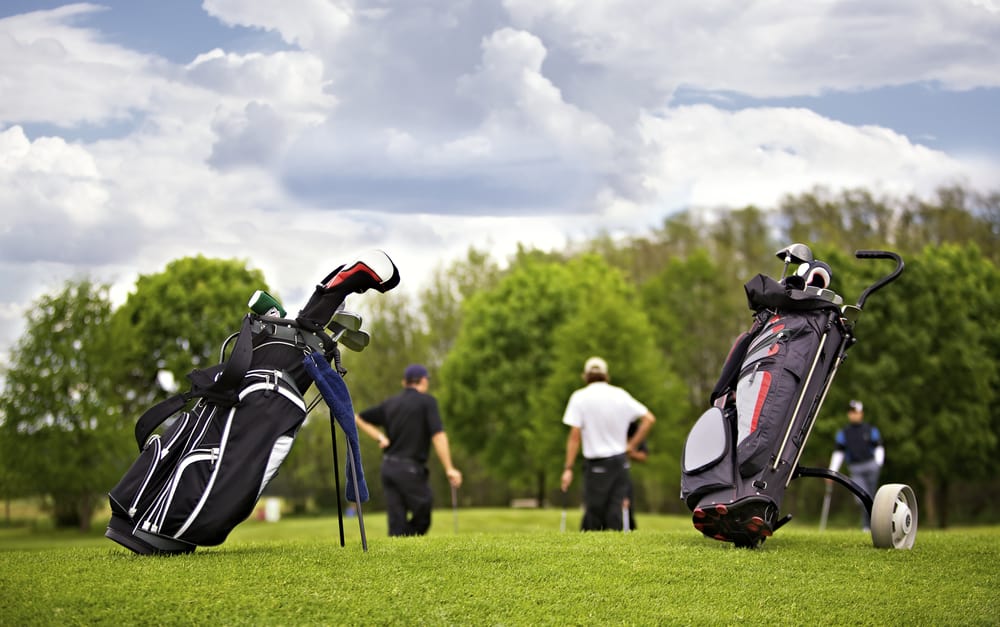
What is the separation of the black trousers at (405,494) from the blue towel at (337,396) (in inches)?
214

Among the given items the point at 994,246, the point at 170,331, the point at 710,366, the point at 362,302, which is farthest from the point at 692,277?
the point at 170,331

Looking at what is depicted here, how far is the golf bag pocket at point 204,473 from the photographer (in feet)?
23.6

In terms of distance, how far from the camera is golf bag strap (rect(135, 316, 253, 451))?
725 centimetres

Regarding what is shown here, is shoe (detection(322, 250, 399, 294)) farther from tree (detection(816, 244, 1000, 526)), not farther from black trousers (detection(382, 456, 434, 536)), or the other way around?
tree (detection(816, 244, 1000, 526))

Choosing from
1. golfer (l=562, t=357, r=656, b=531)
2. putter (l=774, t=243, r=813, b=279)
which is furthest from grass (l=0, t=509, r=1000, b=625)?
golfer (l=562, t=357, r=656, b=531)

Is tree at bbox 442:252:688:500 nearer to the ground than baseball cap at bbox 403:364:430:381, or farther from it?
farther from it

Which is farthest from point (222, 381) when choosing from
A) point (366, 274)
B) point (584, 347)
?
point (584, 347)

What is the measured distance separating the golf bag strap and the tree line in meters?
36.5

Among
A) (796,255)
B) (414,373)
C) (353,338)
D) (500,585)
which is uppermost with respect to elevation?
(796,255)

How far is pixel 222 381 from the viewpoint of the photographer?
23.8 ft

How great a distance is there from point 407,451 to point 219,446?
619 centimetres

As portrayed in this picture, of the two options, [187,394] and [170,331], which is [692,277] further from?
[187,394]

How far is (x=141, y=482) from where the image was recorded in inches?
287

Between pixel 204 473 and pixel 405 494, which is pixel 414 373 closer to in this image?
pixel 405 494
